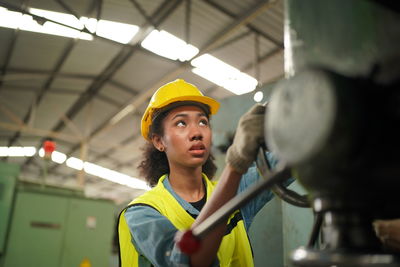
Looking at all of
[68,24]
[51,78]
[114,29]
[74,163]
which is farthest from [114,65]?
[74,163]

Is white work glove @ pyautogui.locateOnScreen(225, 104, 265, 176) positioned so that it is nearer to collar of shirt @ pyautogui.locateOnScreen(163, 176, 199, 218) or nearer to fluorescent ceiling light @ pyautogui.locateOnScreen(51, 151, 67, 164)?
collar of shirt @ pyautogui.locateOnScreen(163, 176, 199, 218)

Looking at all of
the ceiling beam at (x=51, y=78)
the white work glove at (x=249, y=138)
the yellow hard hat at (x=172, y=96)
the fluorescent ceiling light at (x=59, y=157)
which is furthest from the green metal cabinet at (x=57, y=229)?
the fluorescent ceiling light at (x=59, y=157)

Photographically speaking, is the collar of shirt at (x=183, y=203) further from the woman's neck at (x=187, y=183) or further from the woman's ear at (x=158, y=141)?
the woman's ear at (x=158, y=141)

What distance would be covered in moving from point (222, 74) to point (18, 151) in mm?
5842

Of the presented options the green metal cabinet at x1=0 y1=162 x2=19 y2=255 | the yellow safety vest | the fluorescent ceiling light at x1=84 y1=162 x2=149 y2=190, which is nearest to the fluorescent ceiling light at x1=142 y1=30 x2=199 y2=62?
the green metal cabinet at x1=0 y1=162 x2=19 y2=255

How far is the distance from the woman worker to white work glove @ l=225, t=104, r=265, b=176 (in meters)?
0.06

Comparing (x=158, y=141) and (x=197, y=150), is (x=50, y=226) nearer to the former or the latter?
(x=158, y=141)

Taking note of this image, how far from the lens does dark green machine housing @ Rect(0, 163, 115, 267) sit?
9.11 feet

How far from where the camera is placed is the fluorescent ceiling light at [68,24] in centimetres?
396

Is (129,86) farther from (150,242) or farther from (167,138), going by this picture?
A: (150,242)

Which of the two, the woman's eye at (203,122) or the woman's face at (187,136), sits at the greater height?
the woman's eye at (203,122)

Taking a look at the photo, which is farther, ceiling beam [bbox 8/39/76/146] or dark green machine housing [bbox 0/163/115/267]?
ceiling beam [bbox 8/39/76/146]

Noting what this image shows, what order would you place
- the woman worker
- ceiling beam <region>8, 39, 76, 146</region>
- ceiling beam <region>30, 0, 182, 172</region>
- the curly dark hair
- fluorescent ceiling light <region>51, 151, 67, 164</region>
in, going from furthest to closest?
1. fluorescent ceiling light <region>51, 151, 67, 164</region>
2. ceiling beam <region>8, 39, 76, 146</region>
3. ceiling beam <region>30, 0, 182, 172</region>
4. the curly dark hair
5. the woman worker

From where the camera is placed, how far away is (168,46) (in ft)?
14.9
